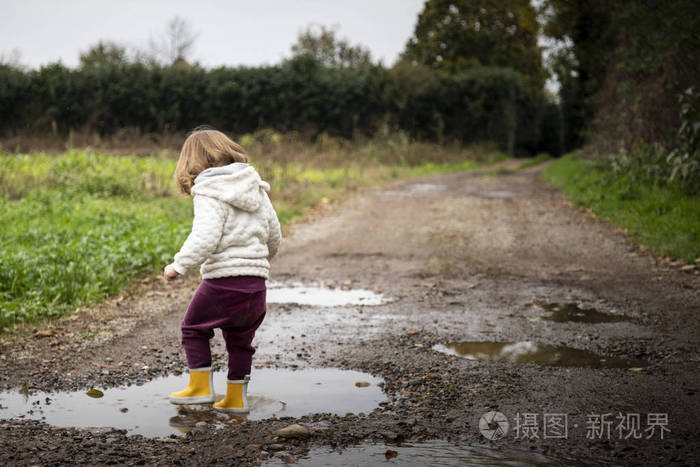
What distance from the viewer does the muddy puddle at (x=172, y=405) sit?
3.40 metres

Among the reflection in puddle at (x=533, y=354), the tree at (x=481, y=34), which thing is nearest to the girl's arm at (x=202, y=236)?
Answer: the reflection in puddle at (x=533, y=354)

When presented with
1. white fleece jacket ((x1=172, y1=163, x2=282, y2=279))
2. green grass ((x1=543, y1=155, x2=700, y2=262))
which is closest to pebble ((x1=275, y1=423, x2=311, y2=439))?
white fleece jacket ((x1=172, y1=163, x2=282, y2=279))

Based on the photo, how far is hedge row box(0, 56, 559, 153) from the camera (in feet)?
81.7

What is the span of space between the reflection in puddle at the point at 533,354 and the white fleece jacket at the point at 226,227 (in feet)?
5.33

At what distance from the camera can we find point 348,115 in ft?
87.0

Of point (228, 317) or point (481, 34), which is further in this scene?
point (481, 34)

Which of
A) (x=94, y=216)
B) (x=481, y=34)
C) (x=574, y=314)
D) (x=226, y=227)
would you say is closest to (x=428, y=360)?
(x=226, y=227)

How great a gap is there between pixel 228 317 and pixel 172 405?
0.57 metres

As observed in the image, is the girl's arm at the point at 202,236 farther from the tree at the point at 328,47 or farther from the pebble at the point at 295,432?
the tree at the point at 328,47

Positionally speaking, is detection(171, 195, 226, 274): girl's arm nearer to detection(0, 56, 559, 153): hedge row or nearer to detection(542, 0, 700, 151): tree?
detection(542, 0, 700, 151): tree

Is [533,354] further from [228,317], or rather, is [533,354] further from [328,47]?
[328,47]

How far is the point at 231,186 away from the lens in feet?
12.2

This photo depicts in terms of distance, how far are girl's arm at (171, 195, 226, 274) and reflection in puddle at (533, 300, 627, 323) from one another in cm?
305

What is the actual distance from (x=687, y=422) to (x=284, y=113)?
24.5 metres
